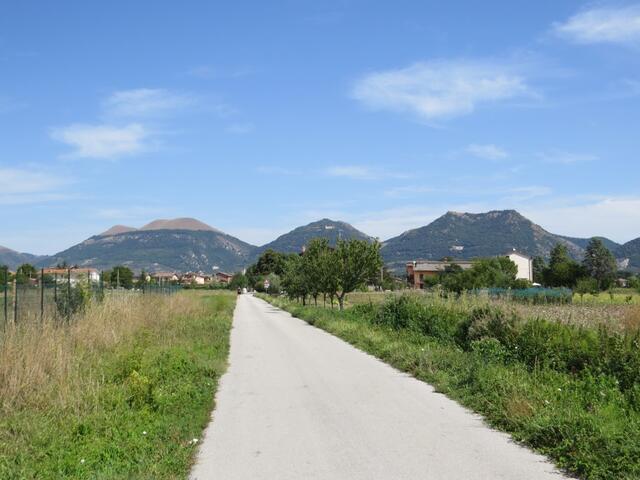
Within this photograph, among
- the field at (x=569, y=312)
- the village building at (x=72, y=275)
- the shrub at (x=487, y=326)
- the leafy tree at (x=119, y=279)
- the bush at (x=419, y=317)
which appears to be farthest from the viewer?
the leafy tree at (x=119, y=279)

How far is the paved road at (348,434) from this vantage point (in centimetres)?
709

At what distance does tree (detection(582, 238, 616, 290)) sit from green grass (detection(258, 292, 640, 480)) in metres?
115

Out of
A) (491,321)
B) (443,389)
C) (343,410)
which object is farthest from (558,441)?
(491,321)

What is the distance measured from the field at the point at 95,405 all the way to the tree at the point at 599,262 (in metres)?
119

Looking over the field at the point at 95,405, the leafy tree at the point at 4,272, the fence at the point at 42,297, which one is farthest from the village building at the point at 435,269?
the field at the point at 95,405

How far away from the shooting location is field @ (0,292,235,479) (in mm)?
7234

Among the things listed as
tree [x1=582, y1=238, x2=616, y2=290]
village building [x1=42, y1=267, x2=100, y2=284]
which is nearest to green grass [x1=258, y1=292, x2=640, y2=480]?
village building [x1=42, y1=267, x2=100, y2=284]

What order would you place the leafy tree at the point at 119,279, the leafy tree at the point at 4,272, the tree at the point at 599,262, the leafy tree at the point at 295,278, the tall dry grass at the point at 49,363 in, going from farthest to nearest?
the tree at the point at 599,262
the leafy tree at the point at 295,278
the leafy tree at the point at 119,279
the leafy tree at the point at 4,272
the tall dry grass at the point at 49,363

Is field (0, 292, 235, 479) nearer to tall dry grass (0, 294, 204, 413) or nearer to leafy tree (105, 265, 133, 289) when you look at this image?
tall dry grass (0, 294, 204, 413)

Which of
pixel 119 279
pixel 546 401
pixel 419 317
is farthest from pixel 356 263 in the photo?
pixel 546 401

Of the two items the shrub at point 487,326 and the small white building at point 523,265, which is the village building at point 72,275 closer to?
the shrub at point 487,326

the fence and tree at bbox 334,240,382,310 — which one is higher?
tree at bbox 334,240,382,310

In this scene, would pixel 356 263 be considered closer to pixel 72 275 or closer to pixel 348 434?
pixel 72 275

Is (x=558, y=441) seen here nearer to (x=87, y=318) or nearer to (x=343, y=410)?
(x=343, y=410)
